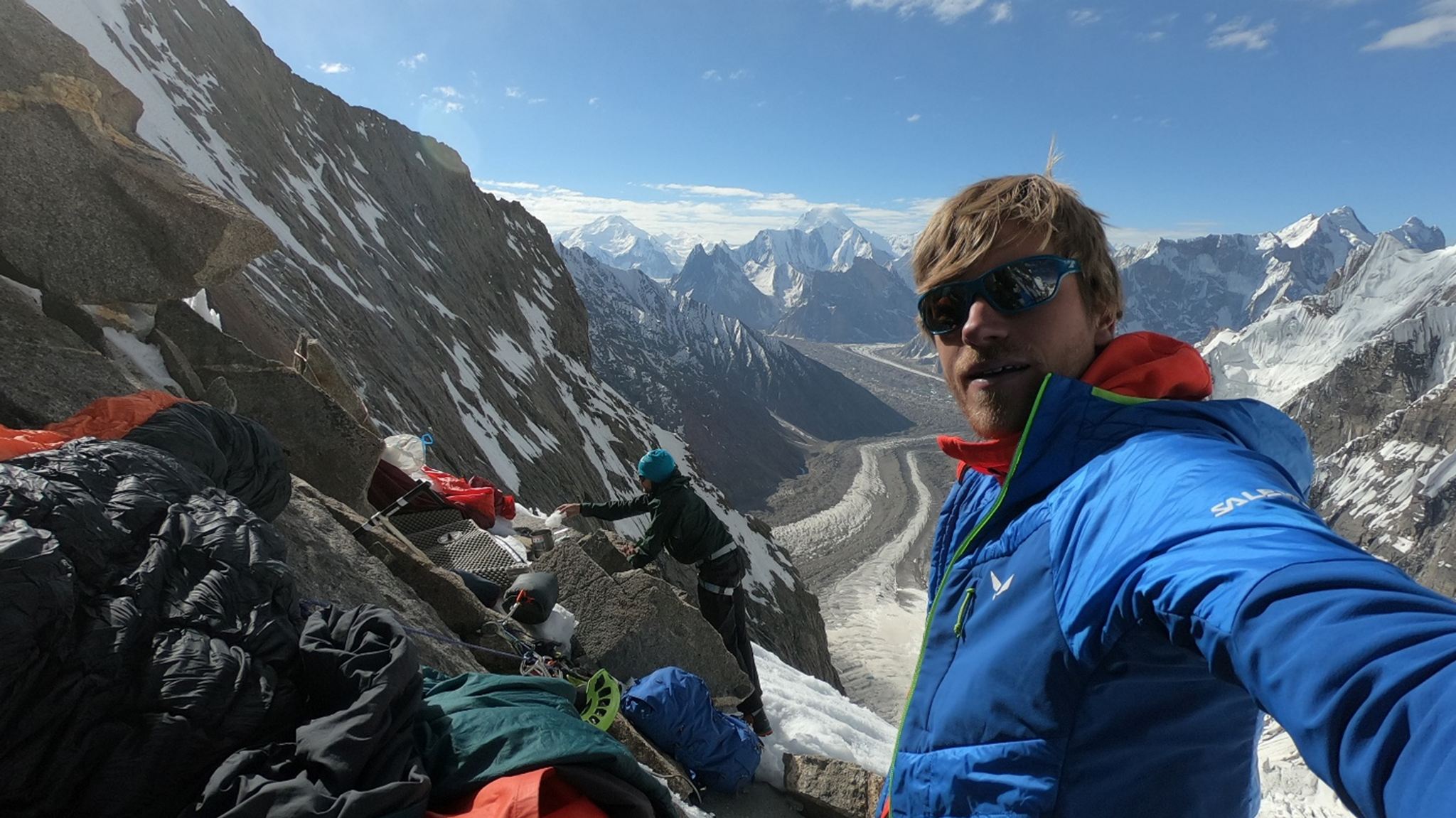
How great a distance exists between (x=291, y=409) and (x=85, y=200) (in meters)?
2.94

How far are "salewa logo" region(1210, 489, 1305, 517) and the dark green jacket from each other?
7.16m

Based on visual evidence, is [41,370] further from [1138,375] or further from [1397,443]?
[1397,443]

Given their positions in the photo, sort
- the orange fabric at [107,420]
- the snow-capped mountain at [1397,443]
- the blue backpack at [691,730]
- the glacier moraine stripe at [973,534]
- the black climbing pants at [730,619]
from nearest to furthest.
Result: the glacier moraine stripe at [973,534]
the orange fabric at [107,420]
the blue backpack at [691,730]
the black climbing pants at [730,619]
the snow-capped mountain at [1397,443]

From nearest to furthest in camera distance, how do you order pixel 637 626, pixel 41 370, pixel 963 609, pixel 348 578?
1. pixel 963 609
2. pixel 348 578
3. pixel 41 370
4. pixel 637 626

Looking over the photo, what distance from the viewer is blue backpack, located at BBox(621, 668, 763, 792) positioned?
247 inches

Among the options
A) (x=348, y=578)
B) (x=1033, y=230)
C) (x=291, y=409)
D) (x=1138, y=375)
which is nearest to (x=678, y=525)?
(x=348, y=578)

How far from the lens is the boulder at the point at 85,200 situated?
6820 millimetres

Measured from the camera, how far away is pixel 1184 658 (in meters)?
1.77

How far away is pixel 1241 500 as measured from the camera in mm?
1621

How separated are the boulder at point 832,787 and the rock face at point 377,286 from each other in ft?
20.8

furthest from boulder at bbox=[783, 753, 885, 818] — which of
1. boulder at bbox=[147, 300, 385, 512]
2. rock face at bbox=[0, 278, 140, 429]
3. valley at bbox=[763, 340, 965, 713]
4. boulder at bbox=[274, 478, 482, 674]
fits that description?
valley at bbox=[763, 340, 965, 713]

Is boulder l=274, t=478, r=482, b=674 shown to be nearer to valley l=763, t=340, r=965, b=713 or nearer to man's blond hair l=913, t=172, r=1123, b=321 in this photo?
man's blond hair l=913, t=172, r=1123, b=321

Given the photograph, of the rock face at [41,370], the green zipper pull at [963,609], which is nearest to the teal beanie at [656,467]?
the rock face at [41,370]

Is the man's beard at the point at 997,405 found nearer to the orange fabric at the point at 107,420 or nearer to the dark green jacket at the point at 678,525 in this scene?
the orange fabric at the point at 107,420
